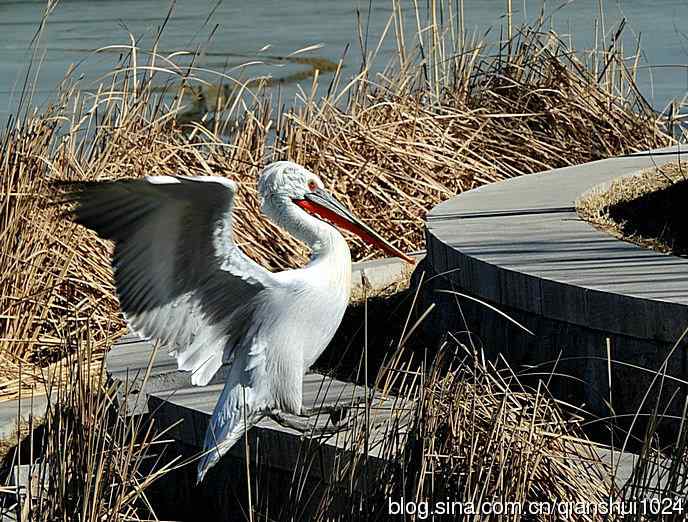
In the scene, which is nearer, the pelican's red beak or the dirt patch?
the pelican's red beak

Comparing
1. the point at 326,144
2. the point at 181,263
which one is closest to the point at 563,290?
the point at 181,263

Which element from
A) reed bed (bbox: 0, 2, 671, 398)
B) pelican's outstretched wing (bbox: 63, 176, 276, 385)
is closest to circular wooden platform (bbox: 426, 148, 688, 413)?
pelican's outstretched wing (bbox: 63, 176, 276, 385)

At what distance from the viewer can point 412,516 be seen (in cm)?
295

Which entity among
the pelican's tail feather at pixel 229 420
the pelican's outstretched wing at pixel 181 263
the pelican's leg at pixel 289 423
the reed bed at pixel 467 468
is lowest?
the pelican's leg at pixel 289 423

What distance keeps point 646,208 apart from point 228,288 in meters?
2.61

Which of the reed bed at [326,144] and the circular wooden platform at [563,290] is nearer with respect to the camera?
the circular wooden platform at [563,290]

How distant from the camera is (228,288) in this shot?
374cm

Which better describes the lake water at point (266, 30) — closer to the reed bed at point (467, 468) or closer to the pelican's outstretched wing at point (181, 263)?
the pelican's outstretched wing at point (181, 263)

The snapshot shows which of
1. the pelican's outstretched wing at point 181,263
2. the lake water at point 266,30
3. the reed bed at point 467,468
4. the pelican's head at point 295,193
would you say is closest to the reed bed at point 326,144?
the pelican's outstretched wing at point 181,263

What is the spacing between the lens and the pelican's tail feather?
3.67m

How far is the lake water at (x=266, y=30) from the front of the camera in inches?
530

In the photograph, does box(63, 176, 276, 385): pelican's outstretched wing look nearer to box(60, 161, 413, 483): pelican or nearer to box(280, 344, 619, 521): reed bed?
box(60, 161, 413, 483): pelican

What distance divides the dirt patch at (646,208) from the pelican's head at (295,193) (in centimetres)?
168

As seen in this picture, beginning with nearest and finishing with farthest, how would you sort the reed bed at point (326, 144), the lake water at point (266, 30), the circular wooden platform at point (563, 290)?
the circular wooden platform at point (563, 290) < the reed bed at point (326, 144) < the lake water at point (266, 30)
